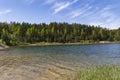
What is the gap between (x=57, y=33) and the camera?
536ft

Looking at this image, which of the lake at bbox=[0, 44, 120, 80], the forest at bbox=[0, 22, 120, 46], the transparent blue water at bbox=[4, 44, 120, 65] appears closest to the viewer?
the lake at bbox=[0, 44, 120, 80]

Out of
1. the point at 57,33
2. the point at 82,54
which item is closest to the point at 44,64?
the point at 82,54

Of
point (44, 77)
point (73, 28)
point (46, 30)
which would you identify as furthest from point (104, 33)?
point (44, 77)

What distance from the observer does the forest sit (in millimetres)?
151625

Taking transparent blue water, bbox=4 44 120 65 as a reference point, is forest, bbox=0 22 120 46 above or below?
above

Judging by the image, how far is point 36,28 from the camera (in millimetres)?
165375

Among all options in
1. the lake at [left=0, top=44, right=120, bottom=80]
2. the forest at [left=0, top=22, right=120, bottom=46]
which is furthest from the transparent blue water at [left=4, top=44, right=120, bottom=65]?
the forest at [left=0, top=22, right=120, bottom=46]

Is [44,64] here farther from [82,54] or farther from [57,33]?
[57,33]

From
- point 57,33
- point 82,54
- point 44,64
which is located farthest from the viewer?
point 57,33

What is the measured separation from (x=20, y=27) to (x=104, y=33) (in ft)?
212

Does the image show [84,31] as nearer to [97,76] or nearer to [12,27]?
[12,27]

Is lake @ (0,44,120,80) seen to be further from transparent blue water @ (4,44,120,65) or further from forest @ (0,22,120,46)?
forest @ (0,22,120,46)

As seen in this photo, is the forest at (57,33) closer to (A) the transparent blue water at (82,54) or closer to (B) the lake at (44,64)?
(A) the transparent blue water at (82,54)

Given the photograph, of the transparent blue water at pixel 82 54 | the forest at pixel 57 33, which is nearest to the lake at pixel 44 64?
the transparent blue water at pixel 82 54
